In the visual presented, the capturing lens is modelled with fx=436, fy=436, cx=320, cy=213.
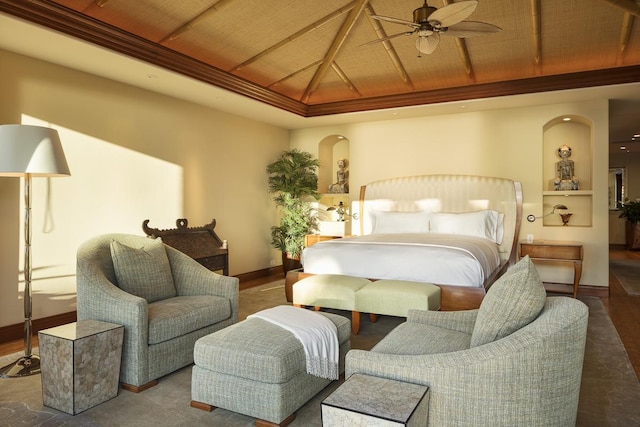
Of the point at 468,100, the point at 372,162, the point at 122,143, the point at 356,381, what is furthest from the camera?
the point at 372,162

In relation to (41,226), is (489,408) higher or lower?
lower

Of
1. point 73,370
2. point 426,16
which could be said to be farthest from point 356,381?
point 426,16

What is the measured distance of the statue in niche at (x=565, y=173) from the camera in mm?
5912

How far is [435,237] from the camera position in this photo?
5.15 meters

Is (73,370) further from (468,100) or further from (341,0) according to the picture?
(468,100)

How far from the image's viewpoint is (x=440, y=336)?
230cm

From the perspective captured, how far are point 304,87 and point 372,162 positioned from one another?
5.36 feet

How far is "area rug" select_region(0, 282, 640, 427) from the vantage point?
94.0 inches

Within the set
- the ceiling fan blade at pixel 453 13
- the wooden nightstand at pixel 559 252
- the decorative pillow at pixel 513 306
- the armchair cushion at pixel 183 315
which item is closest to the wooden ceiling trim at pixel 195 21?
the ceiling fan blade at pixel 453 13

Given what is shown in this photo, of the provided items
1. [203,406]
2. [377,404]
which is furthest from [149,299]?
[377,404]

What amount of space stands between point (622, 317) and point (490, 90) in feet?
9.87

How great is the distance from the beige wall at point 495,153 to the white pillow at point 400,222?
3.10 feet

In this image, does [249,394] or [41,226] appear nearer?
[249,394]

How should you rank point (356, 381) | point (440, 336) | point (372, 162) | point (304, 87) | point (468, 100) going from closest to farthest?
1. point (356, 381)
2. point (440, 336)
3. point (468, 100)
4. point (304, 87)
5. point (372, 162)
